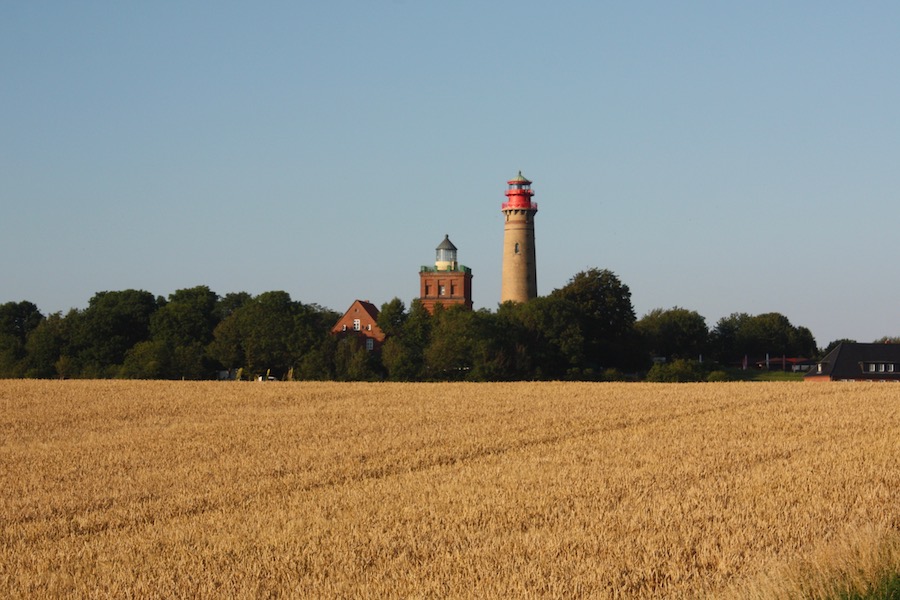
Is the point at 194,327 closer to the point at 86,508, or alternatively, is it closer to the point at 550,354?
the point at 550,354

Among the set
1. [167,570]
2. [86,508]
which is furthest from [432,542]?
[86,508]

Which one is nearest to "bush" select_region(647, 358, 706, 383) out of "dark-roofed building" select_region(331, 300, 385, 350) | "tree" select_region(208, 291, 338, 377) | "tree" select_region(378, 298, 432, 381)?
"tree" select_region(378, 298, 432, 381)

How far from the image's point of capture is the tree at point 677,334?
108 metres

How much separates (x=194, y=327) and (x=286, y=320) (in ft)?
38.7

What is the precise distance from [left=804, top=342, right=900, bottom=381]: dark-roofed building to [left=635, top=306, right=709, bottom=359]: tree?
81.5ft

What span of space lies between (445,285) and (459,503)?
79673mm

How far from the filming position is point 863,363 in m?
80.5

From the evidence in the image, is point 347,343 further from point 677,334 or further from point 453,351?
point 677,334

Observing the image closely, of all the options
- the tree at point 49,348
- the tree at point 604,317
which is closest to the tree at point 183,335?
the tree at point 49,348


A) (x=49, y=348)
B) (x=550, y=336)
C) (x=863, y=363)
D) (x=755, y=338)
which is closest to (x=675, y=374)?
(x=550, y=336)

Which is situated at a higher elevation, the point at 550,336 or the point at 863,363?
the point at 550,336

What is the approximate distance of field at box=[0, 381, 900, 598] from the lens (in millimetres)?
10570

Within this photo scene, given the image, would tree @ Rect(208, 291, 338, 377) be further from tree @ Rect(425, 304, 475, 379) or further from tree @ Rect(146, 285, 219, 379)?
tree @ Rect(425, 304, 475, 379)

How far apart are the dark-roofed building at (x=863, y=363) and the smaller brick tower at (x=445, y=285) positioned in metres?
28.6
